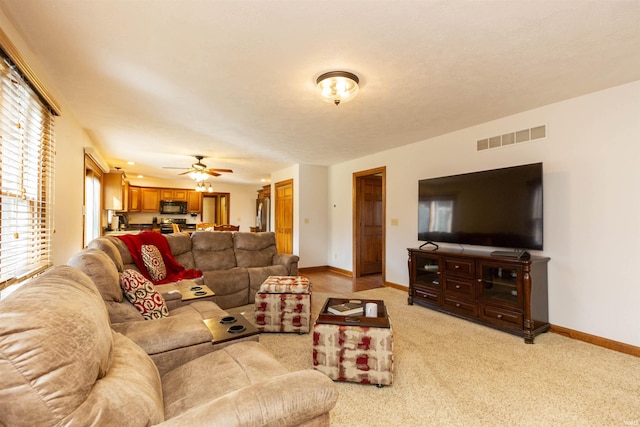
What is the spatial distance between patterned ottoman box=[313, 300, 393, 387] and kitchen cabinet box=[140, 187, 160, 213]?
8.24 metres

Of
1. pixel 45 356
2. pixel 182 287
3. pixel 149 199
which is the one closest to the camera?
pixel 45 356

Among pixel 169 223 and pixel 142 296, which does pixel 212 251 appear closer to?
pixel 142 296

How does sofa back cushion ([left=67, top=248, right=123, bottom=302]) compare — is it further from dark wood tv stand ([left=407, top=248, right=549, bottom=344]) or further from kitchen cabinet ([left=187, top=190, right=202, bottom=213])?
kitchen cabinet ([left=187, top=190, right=202, bottom=213])

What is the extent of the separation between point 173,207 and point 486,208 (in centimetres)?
838

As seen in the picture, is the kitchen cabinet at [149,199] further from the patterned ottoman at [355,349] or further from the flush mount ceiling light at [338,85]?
the patterned ottoman at [355,349]

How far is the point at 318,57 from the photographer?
2176 millimetres

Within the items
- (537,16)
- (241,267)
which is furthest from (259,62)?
(241,267)

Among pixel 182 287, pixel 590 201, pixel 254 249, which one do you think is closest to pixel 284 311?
pixel 182 287

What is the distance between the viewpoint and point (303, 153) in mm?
5309

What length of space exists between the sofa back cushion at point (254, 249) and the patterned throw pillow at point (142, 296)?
2109 mm

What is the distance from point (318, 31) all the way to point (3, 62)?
179 cm

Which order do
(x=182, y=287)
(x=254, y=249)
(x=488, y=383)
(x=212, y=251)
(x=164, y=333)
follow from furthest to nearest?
(x=254, y=249), (x=212, y=251), (x=182, y=287), (x=488, y=383), (x=164, y=333)

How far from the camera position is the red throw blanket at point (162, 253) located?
3.25m

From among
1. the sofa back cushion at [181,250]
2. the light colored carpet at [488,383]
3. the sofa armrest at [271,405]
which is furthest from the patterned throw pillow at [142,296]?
the sofa back cushion at [181,250]
